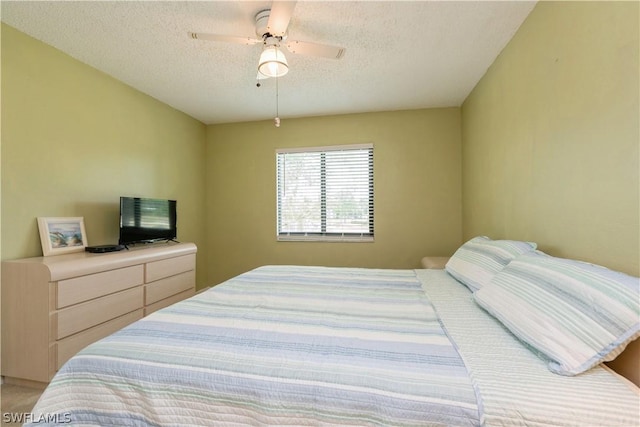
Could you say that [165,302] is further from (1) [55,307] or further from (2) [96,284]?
(1) [55,307]

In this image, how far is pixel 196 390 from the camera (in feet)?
2.93

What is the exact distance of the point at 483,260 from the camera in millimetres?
1800

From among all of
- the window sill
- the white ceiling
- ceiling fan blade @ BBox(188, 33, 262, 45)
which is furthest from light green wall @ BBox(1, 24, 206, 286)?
the window sill

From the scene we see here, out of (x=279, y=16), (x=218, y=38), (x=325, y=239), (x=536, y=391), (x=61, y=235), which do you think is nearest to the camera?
(x=536, y=391)

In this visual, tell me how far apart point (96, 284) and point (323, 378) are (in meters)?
2.14

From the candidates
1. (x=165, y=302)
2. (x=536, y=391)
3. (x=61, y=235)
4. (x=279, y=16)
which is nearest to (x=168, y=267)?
Result: (x=165, y=302)

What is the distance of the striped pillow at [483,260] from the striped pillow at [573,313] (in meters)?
0.41

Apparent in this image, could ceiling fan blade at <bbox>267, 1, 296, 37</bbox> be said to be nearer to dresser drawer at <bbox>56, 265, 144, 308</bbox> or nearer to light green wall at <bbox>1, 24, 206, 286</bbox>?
light green wall at <bbox>1, 24, 206, 286</bbox>

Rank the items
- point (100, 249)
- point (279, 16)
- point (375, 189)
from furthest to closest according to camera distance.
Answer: point (375, 189) < point (100, 249) < point (279, 16)

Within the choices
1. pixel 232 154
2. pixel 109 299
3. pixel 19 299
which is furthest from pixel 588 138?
pixel 232 154

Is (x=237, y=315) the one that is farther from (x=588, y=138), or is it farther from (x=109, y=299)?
(x=588, y=138)

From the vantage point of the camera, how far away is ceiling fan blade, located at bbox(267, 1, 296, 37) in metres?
1.48

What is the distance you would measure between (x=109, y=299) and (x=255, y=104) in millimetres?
2548

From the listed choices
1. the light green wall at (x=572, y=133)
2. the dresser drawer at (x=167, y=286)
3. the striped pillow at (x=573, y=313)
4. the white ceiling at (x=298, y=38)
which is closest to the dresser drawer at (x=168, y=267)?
the dresser drawer at (x=167, y=286)
